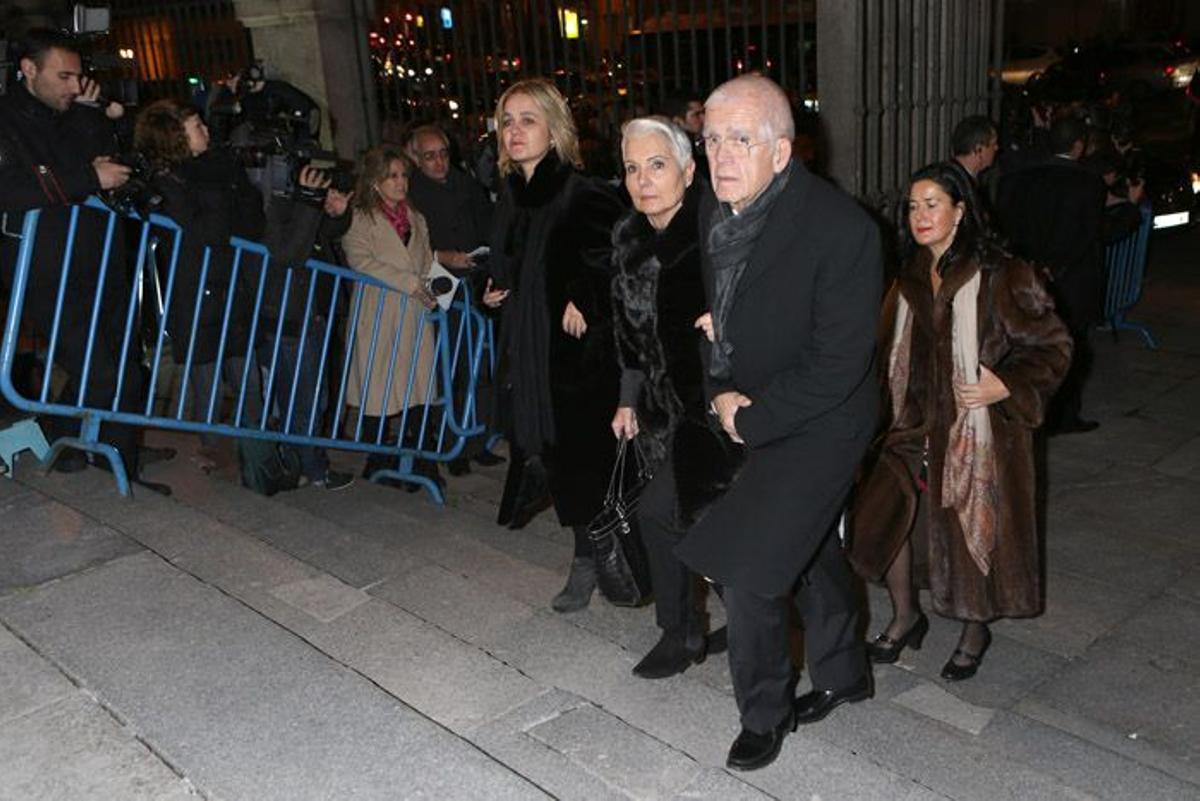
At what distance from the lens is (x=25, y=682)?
10.9ft

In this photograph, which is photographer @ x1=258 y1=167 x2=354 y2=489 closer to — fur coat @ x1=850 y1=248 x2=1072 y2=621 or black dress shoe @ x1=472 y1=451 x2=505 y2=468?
black dress shoe @ x1=472 y1=451 x2=505 y2=468

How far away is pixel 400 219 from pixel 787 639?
3.72 m

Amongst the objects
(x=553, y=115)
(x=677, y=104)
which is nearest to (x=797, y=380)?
(x=553, y=115)

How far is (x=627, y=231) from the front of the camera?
3.65 metres

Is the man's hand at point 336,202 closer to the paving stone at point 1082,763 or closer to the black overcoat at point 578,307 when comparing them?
the black overcoat at point 578,307

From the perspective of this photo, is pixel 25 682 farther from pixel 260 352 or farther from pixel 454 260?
pixel 454 260

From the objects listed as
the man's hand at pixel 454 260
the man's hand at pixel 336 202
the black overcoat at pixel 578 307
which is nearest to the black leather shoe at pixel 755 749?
the black overcoat at pixel 578 307

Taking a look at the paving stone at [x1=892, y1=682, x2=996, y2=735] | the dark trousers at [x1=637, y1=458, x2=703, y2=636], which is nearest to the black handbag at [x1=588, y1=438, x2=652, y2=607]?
the dark trousers at [x1=637, y1=458, x2=703, y2=636]

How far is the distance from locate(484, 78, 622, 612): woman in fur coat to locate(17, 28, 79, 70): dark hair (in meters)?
2.45

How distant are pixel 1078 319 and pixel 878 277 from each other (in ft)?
15.2

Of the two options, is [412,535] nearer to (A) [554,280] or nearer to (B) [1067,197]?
(A) [554,280]

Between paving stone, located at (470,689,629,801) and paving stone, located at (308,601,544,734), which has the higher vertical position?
paving stone, located at (308,601,544,734)

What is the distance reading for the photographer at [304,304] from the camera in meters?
5.45

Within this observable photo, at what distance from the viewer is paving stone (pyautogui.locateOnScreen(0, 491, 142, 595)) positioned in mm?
4074
